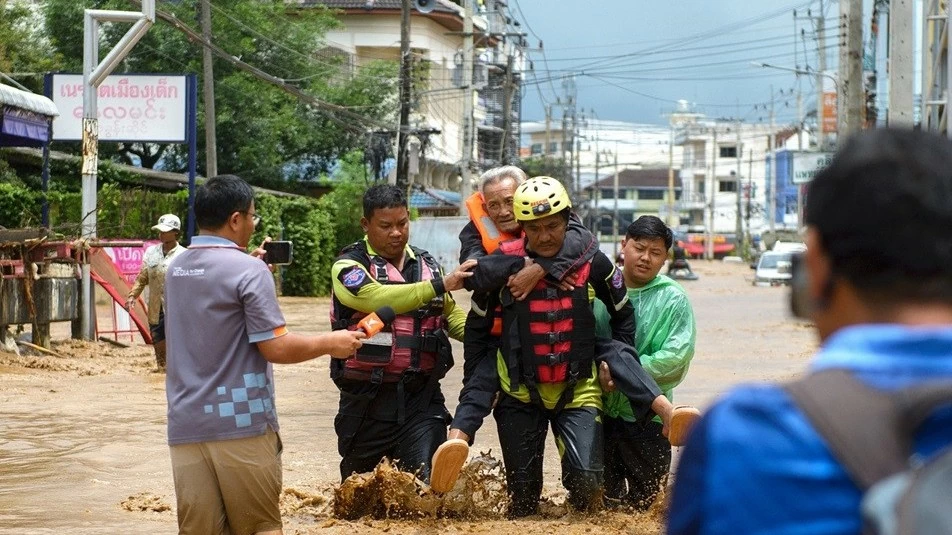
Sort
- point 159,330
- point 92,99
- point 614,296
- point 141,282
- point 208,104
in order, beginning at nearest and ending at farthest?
point 614,296
point 159,330
point 141,282
point 92,99
point 208,104

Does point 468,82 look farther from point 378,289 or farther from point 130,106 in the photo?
point 378,289

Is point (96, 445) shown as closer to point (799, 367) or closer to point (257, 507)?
point (257, 507)

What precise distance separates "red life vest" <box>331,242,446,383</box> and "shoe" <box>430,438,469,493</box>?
2.61 feet

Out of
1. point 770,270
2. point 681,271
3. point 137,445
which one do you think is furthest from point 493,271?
point 681,271

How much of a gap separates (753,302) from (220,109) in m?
16.0

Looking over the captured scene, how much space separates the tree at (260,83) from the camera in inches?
1574

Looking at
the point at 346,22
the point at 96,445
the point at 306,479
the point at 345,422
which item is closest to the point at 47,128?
the point at 96,445

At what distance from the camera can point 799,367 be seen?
18.6 m

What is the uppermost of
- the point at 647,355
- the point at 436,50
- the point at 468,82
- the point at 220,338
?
the point at 436,50

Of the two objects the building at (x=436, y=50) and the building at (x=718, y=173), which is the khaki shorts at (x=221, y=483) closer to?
the building at (x=436, y=50)

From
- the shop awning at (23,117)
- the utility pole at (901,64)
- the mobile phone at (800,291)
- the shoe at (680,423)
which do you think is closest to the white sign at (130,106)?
the shop awning at (23,117)

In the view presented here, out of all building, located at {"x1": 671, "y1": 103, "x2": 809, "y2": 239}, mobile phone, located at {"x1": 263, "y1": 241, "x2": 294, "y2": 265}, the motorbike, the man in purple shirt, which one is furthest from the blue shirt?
building, located at {"x1": 671, "y1": 103, "x2": 809, "y2": 239}

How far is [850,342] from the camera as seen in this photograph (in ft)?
6.02

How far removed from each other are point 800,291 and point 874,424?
34cm
